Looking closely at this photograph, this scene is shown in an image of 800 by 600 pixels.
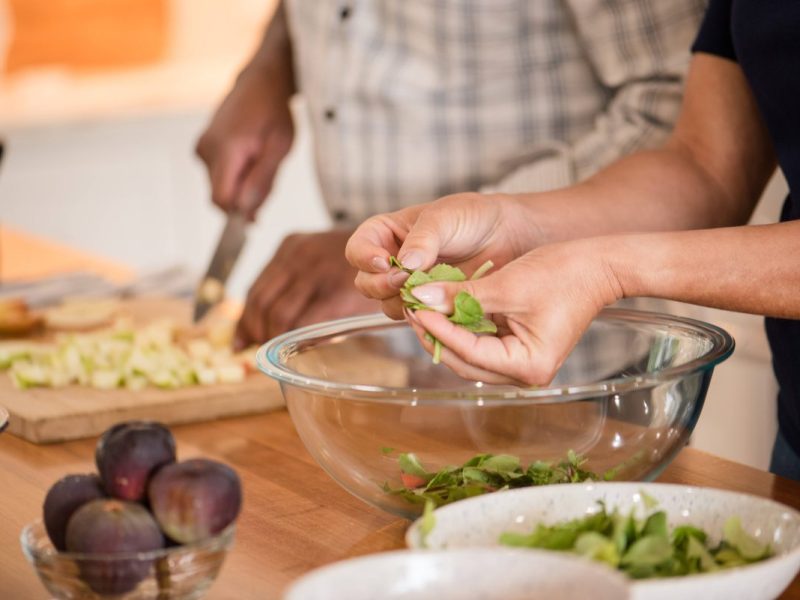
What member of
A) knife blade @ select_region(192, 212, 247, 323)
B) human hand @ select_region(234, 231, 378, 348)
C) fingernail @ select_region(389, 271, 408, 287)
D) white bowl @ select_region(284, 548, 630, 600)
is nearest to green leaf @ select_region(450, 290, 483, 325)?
fingernail @ select_region(389, 271, 408, 287)

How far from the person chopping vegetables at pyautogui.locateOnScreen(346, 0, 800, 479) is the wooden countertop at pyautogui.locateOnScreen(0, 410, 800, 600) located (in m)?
0.16

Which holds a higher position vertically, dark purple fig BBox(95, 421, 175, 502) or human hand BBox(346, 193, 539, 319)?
human hand BBox(346, 193, 539, 319)

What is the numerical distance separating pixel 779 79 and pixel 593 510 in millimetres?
563

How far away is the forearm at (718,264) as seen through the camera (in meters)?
0.98

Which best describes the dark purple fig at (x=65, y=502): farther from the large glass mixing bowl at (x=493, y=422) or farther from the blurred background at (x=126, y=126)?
the blurred background at (x=126, y=126)

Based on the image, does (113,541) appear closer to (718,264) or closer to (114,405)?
(718,264)

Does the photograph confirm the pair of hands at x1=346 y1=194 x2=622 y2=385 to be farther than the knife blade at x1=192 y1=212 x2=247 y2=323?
No

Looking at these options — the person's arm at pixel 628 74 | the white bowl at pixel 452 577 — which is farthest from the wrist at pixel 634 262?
the person's arm at pixel 628 74

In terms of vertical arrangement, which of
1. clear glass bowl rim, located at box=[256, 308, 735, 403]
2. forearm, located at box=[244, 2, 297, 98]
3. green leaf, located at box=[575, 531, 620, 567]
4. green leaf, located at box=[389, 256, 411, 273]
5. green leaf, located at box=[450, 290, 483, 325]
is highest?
forearm, located at box=[244, 2, 297, 98]

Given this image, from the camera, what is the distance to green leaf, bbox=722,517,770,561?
727mm

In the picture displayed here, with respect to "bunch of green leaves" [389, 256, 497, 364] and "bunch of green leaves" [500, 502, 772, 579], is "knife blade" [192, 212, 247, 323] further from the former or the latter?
"bunch of green leaves" [500, 502, 772, 579]

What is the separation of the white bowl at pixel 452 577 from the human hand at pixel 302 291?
0.96 m

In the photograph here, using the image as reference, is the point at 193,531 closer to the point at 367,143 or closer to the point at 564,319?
the point at 564,319

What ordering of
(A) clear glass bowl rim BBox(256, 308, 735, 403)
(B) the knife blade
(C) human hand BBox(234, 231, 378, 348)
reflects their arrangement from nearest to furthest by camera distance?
(A) clear glass bowl rim BBox(256, 308, 735, 403) < (C) human hand BBox(234, 231, 378, 348) < (B) the knife blade
